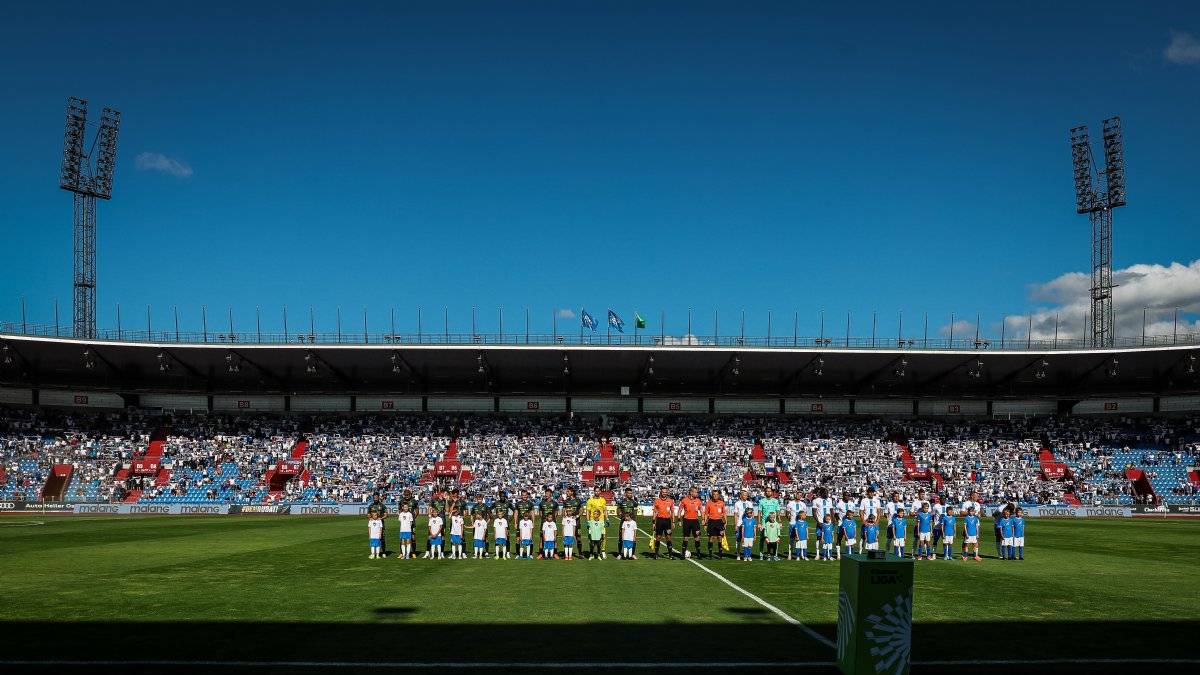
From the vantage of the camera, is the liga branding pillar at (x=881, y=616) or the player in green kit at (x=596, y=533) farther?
the player in green kit at (x=596, y=533)

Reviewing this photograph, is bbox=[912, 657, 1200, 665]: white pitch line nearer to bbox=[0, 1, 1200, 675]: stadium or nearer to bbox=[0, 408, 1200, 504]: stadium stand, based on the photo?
bbox=[0, 1, 1200, 675]: stadium

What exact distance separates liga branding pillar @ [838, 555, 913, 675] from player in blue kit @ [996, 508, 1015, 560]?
16006 millimetres

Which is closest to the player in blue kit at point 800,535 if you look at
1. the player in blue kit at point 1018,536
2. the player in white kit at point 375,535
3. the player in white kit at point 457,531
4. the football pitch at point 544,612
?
the football pitch at point 544,612

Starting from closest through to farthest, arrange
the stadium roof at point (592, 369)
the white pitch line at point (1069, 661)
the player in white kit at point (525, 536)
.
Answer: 1. the white pitch line at point (1069, 661)
2. the player in white kit at point (525, 536)
3. the stadium roof at point (592, 369)

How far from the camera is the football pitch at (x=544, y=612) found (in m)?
10.6

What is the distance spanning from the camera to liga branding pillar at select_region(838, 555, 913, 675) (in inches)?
335

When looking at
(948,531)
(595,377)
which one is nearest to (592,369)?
(595,377)

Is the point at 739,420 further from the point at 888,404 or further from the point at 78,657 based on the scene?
the point at 78,657

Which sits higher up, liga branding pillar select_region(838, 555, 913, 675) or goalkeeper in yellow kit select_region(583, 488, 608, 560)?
liga branding pillar select_region(838, 555, 913, 675)

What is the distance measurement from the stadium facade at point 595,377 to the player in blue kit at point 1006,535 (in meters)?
33.4

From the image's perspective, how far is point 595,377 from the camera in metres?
61.5

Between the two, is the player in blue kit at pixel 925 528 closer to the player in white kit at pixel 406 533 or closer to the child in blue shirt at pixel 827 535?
the child in blue shirt at pixel 827 535

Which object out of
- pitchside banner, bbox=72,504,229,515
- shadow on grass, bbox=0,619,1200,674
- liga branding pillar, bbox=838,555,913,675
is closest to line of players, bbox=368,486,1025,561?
shadow on grass, bbox=0,619,1200,674

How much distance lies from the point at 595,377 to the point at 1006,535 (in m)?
40.5
